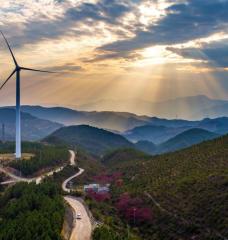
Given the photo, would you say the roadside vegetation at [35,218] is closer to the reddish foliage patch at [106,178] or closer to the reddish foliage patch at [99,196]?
the reddish foliage patch at [99,196]

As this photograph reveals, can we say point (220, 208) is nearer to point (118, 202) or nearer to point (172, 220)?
point (172, 220)

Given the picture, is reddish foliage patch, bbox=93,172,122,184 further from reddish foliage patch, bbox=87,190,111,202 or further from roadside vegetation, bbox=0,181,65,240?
roadside vegetation, bbox=0,181,65,240

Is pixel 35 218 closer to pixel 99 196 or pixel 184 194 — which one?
pixel 184 194

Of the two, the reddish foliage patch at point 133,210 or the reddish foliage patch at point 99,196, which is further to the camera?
the reddish foliage patch at point 99,196

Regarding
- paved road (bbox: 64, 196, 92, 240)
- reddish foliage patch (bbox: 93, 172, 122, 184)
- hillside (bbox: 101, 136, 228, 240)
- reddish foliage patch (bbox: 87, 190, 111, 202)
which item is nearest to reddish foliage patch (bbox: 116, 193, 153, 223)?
hillside (bbox: 101, 136, 228, 240)

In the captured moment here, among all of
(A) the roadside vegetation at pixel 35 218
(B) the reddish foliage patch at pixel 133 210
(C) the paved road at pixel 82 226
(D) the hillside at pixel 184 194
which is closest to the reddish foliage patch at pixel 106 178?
(D) the hillside at pixel 184 194

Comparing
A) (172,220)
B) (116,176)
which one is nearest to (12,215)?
(172,220)
